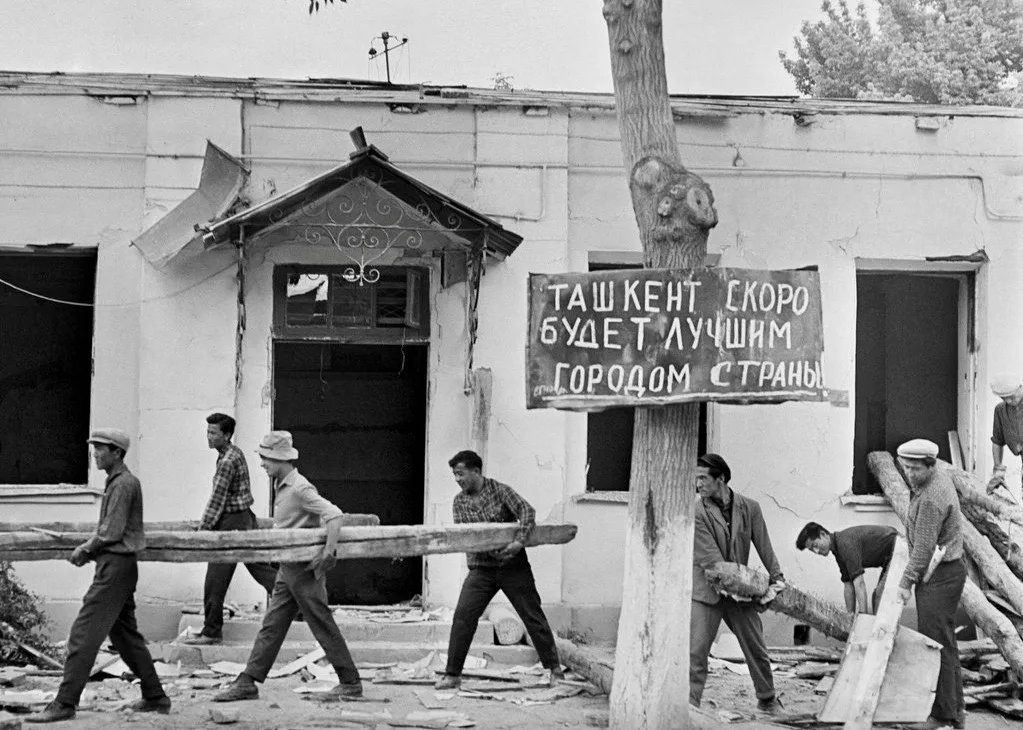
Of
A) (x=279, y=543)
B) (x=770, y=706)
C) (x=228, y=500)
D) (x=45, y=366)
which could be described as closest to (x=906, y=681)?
(x=770, y=706)

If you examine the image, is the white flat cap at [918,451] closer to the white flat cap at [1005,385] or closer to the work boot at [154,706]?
the white flat cap at [1005,385]

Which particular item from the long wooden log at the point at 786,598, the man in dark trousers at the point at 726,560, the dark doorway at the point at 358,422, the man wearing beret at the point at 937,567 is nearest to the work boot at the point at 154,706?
the man in dark trousers at the point at 726,560

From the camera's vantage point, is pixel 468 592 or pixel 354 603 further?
pixel 354 603

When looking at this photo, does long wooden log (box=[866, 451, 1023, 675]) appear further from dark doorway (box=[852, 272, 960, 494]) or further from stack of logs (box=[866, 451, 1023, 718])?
dark doorway (box=[852, 272, 960, 494])

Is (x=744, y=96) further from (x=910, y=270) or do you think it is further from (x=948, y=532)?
(x=948, y=532)

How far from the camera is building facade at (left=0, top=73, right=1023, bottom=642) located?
13016mm

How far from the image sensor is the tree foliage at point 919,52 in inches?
1449

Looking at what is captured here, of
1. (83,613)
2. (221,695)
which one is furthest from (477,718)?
(83,613)

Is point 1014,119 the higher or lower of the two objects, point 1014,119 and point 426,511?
the higher

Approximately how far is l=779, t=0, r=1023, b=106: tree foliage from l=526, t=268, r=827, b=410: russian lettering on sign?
92.3 feet

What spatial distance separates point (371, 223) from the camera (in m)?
12.8

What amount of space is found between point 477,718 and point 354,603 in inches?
175

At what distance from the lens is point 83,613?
9523 mm

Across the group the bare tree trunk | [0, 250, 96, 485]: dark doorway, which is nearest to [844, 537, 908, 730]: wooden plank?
the bare tree trunk
